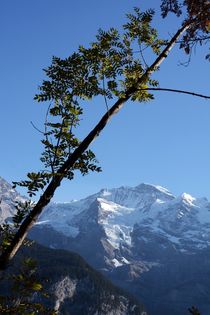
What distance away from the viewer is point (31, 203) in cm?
953

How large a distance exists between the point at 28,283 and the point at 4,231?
1177 millimetres

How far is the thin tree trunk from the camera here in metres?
8.65

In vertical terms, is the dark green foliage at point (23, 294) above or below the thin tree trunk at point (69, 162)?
below

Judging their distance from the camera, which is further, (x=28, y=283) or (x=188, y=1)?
(x=188, y=1)

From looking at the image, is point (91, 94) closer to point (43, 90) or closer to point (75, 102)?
point (75, 102)

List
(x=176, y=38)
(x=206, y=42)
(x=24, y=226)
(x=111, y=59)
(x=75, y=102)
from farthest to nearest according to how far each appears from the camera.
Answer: (x=206, y=42) < (x=176, y=38) < (x=111, y=59) < (x=75, y=102) < (x=24, y=226)

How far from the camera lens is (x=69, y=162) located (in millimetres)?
9586

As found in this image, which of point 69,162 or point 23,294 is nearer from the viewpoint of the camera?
point 23,294

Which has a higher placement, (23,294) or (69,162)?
(69,162)

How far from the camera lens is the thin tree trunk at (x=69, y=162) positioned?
8.65m

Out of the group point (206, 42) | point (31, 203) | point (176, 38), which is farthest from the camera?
point (206, 42)

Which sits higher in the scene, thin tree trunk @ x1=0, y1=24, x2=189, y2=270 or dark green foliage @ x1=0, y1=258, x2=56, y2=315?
thin tree trunk @ x1=0, y1=24, x2=189, y2=270

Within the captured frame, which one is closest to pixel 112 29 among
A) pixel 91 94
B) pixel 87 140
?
pixel 91 94

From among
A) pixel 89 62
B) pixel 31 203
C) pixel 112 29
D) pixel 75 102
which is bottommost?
pixel 31 203
